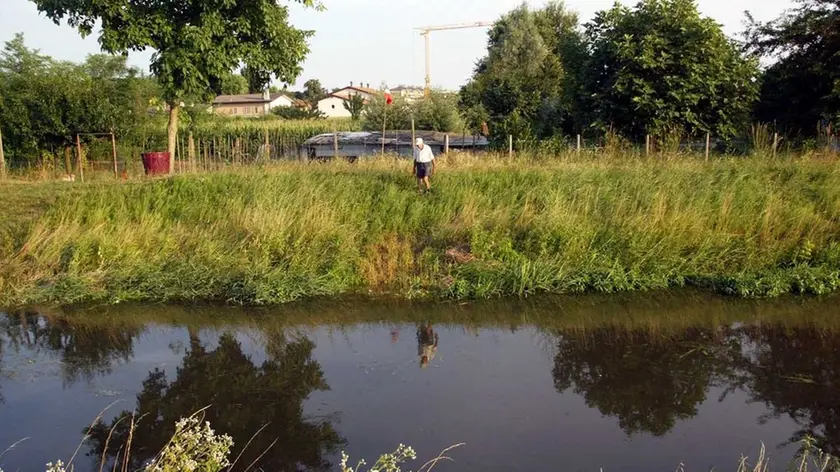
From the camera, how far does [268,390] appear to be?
6395 mm

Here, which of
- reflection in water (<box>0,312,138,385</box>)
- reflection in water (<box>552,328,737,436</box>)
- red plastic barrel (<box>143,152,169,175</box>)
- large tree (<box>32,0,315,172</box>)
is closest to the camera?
reflection in water (<box>552,328,737,436</box>)

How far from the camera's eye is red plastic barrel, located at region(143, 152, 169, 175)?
54.5 ft

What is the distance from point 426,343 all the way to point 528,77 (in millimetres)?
28637

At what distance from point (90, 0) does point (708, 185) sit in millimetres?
13153

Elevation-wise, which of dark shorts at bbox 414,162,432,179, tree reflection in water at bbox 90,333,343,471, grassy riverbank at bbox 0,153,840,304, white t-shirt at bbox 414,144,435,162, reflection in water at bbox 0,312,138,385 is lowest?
tree reflection in water at bbox 90,333,343,471

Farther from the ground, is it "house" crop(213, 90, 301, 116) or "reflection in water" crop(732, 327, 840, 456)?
"house" crop(213, 90, 301, 116)

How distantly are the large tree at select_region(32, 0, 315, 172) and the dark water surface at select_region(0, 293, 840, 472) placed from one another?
24.4ft

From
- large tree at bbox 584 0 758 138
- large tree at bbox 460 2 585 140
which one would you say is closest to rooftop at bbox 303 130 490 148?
large tree at bbox 460 2 585 140

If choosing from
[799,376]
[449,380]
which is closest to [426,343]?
[449,380]

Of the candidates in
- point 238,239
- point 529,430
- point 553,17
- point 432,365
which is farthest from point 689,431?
point 553,17

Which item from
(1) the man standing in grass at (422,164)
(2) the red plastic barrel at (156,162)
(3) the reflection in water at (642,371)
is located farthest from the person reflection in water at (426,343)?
(2) the red plastic barrel at (156,162)

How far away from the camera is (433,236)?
36.9 ft

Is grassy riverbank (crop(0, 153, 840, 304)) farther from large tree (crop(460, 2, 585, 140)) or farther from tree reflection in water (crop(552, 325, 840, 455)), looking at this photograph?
large tree (crop(460, 2, 585, 140))

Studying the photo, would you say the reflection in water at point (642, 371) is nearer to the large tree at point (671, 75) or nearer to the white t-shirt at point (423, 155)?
the white t-shirt at point (423, 155)
